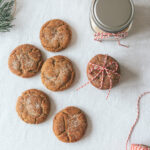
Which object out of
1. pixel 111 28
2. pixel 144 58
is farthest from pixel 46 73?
pixel 144 58

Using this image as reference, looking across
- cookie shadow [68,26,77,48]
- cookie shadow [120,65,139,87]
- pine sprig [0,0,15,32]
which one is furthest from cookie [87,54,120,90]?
pine sprig [0,0,15,32]

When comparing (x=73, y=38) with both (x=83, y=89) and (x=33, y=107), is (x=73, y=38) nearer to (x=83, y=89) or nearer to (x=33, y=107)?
(x=83, y=89)

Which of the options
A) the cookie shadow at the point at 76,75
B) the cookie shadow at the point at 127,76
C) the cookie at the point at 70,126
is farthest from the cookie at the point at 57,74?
the cookie shadow at the point at 127,76

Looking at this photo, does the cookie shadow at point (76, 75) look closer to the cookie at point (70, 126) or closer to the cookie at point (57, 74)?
the cookie at point (57, 74)

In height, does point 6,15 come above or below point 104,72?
above

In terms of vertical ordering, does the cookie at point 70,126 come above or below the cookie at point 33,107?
below

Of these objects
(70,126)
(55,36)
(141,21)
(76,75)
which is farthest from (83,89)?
(141,21)
